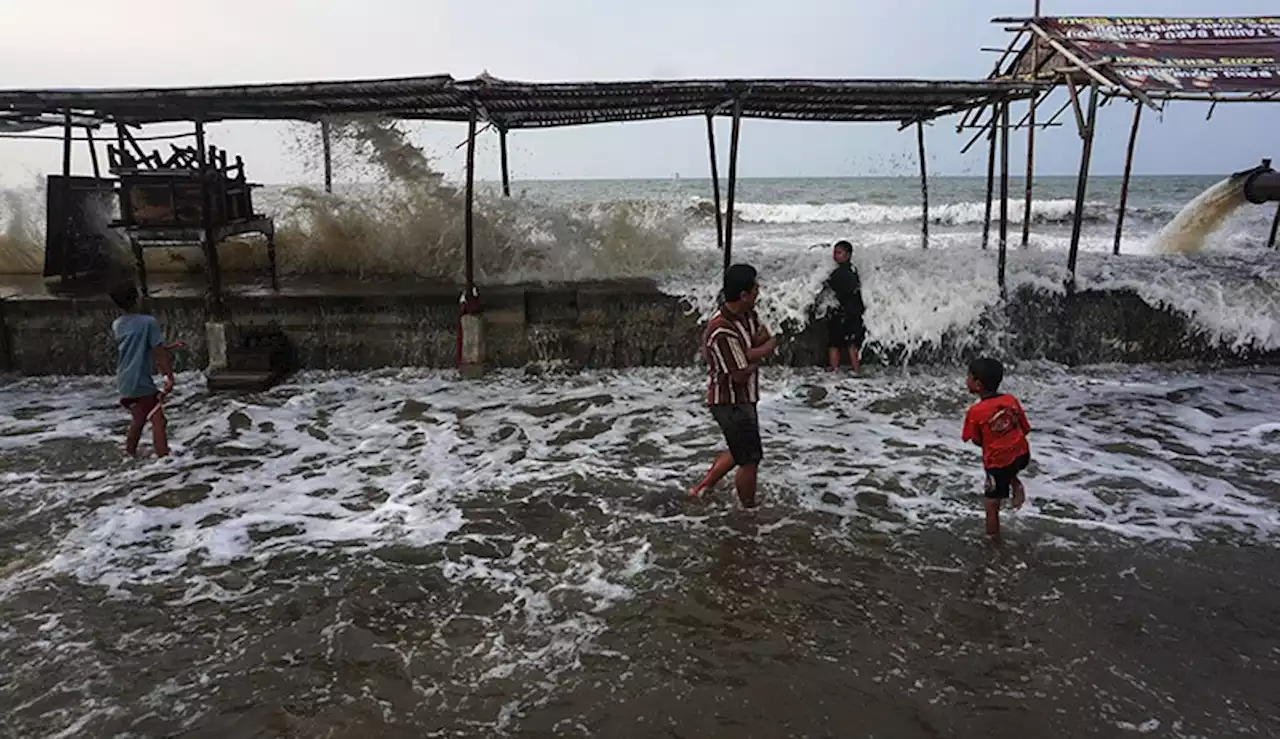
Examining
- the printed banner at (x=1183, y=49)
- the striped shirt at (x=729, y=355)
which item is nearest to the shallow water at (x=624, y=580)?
the striped shirt at (x=729, y=355)

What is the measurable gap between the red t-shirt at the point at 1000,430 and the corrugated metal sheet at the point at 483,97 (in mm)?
4954

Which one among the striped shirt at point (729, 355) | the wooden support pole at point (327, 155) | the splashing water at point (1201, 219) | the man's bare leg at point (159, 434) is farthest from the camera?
the splashing water at point (1201, 219)

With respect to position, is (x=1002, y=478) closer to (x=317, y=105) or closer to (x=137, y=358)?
(x=137, y=358)

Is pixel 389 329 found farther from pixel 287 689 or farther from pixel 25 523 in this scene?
pixel 287 689


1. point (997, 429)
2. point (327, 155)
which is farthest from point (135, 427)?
point (327, 155)

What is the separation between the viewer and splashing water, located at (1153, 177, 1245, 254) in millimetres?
15095

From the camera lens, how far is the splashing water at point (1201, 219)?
1509 centimetres

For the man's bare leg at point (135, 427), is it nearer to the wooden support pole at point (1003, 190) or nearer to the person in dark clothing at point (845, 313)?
the person in dark clothing at point (845, 313)

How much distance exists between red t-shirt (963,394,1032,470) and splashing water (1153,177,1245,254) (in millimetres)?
13398

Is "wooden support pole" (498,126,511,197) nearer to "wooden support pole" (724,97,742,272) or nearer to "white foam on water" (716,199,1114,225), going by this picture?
"wooden support pole" (724,97,742,272)

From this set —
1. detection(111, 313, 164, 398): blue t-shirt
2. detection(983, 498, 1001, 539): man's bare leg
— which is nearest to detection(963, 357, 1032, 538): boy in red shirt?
detection(983, 498, 1001, 539): man's bare leg

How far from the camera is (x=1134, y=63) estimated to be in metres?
9.49

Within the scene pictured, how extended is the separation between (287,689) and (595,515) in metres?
2.38

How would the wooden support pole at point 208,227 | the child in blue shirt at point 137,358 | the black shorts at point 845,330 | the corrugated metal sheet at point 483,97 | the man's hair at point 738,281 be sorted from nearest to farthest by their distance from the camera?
the man's hair at point 738,281 → the child in blue shirt at point 137,358 → the corrugated metal sheet at point 483,97 → the wooden support pole at point 208,227 → the black shorts at point 845,330
